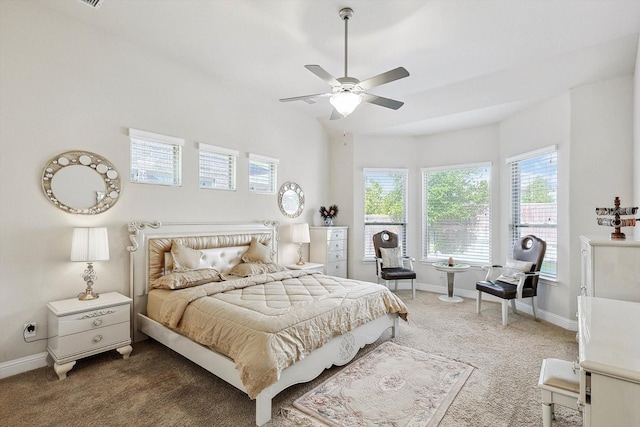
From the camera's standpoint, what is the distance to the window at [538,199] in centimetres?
442

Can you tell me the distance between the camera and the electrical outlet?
2906 mm

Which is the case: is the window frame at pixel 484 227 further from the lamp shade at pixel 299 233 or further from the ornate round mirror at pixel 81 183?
the ornate round mirror at pixel 81 183

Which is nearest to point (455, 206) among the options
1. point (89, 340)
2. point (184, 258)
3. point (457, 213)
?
point (457, 213)

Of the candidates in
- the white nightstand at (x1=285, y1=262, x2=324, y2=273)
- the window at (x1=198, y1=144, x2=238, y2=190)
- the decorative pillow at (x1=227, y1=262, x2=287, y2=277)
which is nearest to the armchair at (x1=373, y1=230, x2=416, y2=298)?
the white nightstand at (x1=285, y1=262, x2=324, y2=273)

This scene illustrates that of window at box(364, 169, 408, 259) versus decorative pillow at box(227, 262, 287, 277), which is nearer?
decorative pillow at box(227, 262, 287, 277)

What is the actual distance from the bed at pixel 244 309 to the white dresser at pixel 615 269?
6.01 ft

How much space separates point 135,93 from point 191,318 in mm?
2635

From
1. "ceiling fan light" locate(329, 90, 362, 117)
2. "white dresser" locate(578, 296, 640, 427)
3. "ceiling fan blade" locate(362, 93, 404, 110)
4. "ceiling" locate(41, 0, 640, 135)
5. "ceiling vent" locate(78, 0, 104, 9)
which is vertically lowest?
"white dresser" locate(578, 296, 640, 427)

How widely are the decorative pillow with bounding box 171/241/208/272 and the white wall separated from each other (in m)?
0.44

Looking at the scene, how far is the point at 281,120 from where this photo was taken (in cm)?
535

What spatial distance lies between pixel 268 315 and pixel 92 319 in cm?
172

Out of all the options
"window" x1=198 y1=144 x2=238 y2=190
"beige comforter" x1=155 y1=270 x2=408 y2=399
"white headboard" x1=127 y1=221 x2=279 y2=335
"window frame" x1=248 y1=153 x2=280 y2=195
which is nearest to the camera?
"beige comforter" x1=155 y1=270 x2=408 y2=399

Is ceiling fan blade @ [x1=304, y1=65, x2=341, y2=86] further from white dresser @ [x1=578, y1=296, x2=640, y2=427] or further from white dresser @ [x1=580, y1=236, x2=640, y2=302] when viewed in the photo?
white dresser @ [x1=578, y1=296, x2=640, y2=427]

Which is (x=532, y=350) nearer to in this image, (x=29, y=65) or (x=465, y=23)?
(x=465, y=23)
